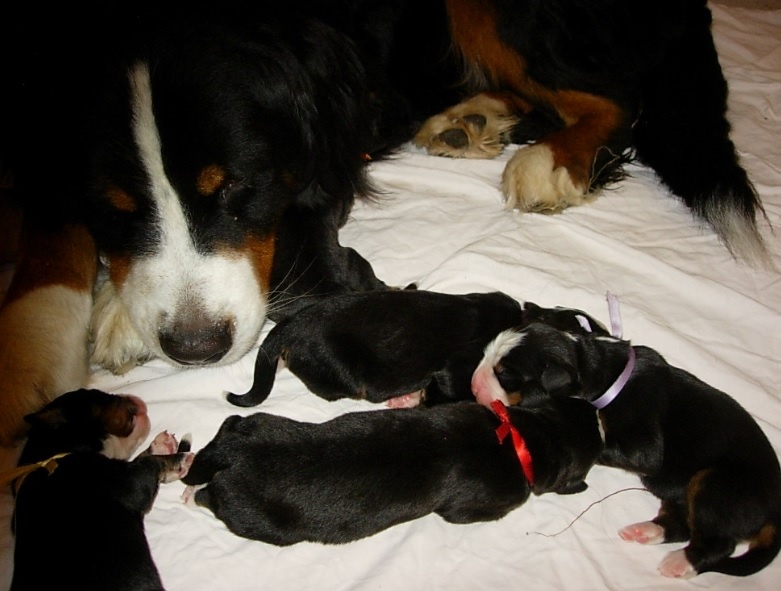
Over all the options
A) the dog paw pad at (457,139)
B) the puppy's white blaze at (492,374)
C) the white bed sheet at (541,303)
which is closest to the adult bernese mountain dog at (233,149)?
the white bed sheet at (541,303)

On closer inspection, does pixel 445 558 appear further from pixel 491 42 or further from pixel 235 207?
pixel 491 42

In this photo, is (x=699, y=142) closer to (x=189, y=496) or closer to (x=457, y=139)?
(x=457, y=139)

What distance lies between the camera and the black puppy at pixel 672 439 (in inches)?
53.9

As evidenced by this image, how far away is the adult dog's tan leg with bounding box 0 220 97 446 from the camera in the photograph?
1.42 m

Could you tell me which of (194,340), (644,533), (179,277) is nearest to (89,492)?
(194,340)

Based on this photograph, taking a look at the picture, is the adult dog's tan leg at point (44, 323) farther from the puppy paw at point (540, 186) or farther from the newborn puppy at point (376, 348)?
the puppy paw at point (540, 186)

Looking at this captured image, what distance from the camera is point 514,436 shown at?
142 cm

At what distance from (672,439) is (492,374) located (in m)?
0.41

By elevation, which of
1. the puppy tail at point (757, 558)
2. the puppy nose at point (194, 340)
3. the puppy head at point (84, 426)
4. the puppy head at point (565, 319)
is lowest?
the puppy tail at point (757, 558)

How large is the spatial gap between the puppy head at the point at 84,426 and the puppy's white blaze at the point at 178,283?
163 millimetres

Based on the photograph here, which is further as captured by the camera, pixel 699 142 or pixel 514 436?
pixel 699 142

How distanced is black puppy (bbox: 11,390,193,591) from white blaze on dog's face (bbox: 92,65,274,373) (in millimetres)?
200

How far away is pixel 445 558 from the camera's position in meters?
1.40

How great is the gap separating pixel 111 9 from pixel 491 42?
1253 millimetres
